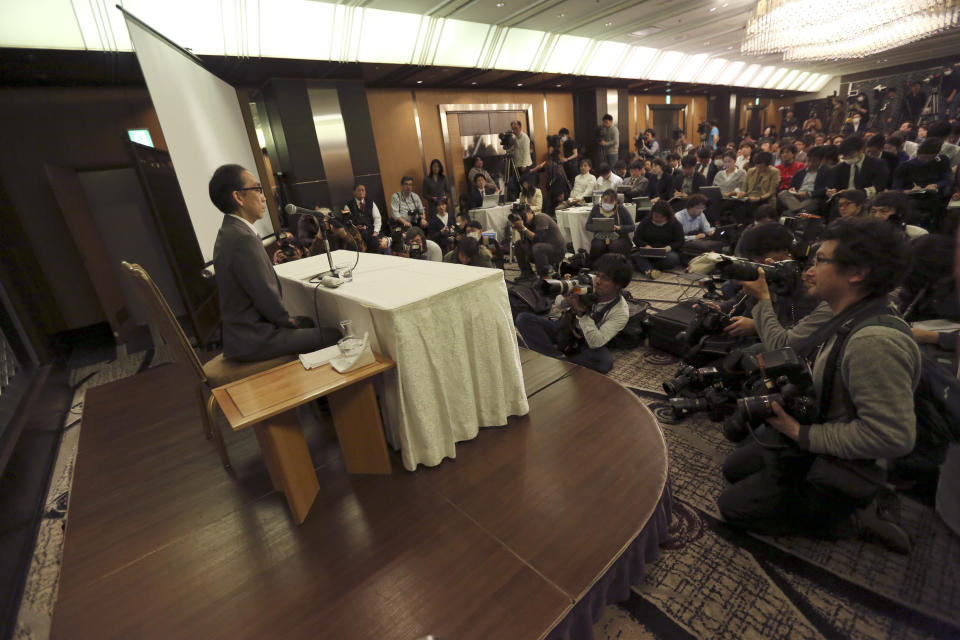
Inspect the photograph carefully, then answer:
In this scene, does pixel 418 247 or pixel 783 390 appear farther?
pixel 418 247

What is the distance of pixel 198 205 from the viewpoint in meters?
3.44

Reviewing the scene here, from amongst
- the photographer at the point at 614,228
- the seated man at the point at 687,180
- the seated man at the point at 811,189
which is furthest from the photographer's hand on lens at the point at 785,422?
the seated man at the point at 687,180

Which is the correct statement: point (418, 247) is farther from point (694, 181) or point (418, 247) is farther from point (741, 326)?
point (694, 181)

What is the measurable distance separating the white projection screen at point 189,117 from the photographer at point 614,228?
3933 millimetres

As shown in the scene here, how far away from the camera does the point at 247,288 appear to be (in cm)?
180

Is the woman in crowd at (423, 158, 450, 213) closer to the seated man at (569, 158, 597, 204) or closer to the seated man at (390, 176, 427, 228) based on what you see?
the seated man at (390, 176, 427, 228)

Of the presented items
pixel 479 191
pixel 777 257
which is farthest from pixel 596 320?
pixel 479 191

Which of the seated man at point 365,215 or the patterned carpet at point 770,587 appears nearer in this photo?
the patterned carpet at point 770,587

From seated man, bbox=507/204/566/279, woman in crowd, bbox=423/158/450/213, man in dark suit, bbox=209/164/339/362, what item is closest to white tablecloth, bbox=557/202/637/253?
seated man, bbox=507/204/566/279

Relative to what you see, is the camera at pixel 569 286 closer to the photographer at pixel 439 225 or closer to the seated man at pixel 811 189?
the seated man at pixel 811 189

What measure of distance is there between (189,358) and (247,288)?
364 mm

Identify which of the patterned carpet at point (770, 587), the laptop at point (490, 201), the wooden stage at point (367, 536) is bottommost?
the patterned carpet at point (770, 587)

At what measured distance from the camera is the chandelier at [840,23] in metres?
5.44

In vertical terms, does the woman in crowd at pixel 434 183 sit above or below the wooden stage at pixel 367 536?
above
